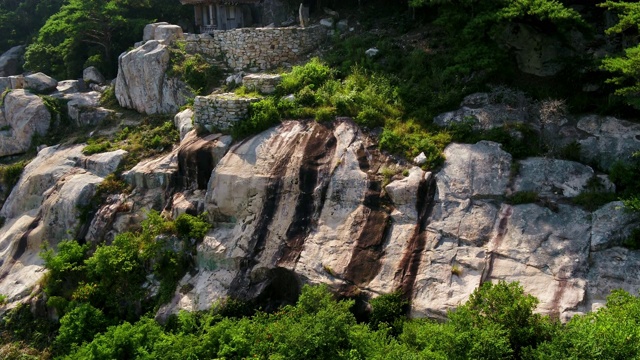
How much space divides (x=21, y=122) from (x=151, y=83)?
17.9 feet

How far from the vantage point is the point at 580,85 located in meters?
13.7

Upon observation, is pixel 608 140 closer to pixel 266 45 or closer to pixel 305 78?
pixel 305 78

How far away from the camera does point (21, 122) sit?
19297 mm

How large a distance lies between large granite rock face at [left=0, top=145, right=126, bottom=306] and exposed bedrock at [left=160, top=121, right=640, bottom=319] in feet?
11.6

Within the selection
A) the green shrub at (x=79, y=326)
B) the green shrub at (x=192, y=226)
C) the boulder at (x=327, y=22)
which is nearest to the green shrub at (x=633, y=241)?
the green shrub at (x=192, y=226)

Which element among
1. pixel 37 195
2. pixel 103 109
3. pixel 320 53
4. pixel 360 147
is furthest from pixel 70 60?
pixel 360 147

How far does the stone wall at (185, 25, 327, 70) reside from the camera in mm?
18094

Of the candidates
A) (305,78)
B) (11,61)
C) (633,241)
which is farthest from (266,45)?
(11,61)

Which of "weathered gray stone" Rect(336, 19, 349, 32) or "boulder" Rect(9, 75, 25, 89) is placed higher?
"weathered gray stone" Rect(336, 19, 349, 32)

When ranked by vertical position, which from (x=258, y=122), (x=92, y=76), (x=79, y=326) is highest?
(x=258, y=122)

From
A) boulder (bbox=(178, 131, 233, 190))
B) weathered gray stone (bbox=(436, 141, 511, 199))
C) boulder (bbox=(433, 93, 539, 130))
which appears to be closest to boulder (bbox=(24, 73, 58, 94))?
boulder (bbox=(178, 131, 233, 190))

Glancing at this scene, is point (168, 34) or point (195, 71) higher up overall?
point (168, 34)

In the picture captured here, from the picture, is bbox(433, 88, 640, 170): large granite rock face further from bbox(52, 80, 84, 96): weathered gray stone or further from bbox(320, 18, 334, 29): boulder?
bbox(52, 80, 84, 96): weathered gray stone

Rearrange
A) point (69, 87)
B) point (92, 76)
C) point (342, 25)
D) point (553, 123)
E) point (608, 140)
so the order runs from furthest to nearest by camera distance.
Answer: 1. point (92, 76)
2. point (69, 87)
3. point (342, 25)
4. point (553, 123)
5. point (608, 140)
